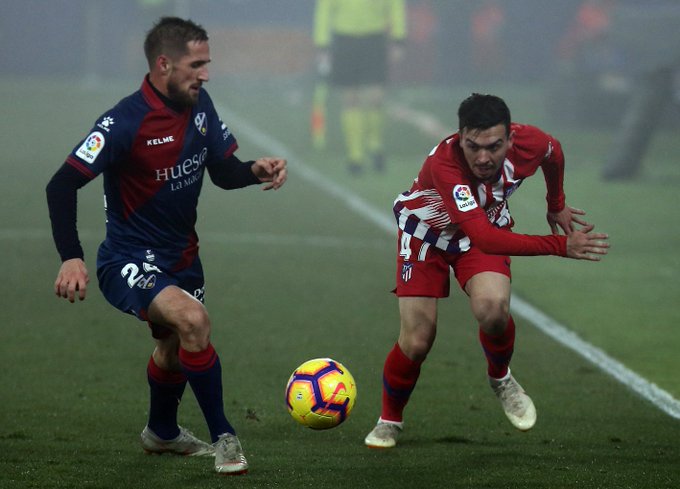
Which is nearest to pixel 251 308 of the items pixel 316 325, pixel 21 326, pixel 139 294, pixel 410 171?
pixel 316 325

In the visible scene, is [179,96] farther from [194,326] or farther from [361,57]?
[361,57]

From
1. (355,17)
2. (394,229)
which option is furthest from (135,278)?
(355,17)

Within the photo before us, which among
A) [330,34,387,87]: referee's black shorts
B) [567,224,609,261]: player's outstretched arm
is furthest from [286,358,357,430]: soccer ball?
[330,34,387,87]: referee's black shorts

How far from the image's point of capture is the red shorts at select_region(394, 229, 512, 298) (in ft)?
20.8

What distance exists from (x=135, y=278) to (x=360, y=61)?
502 inches

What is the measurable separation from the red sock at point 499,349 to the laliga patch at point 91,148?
1958 millimetres

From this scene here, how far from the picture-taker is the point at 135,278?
5738 millimetres

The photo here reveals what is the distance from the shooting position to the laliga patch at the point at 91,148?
5.61m

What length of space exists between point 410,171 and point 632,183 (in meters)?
2.73

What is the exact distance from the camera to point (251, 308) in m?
9.76

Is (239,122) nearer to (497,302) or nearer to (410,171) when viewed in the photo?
(410,171)

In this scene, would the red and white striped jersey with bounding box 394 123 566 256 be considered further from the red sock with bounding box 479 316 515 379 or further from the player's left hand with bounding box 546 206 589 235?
the red sock with bounding box 479 316 515 379

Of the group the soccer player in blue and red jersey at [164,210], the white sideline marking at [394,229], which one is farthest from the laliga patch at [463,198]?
the white sideline marking at [394,229]

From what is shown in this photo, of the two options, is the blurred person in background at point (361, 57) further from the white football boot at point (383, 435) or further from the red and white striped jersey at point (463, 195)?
the white football boot at point (383, 435)
